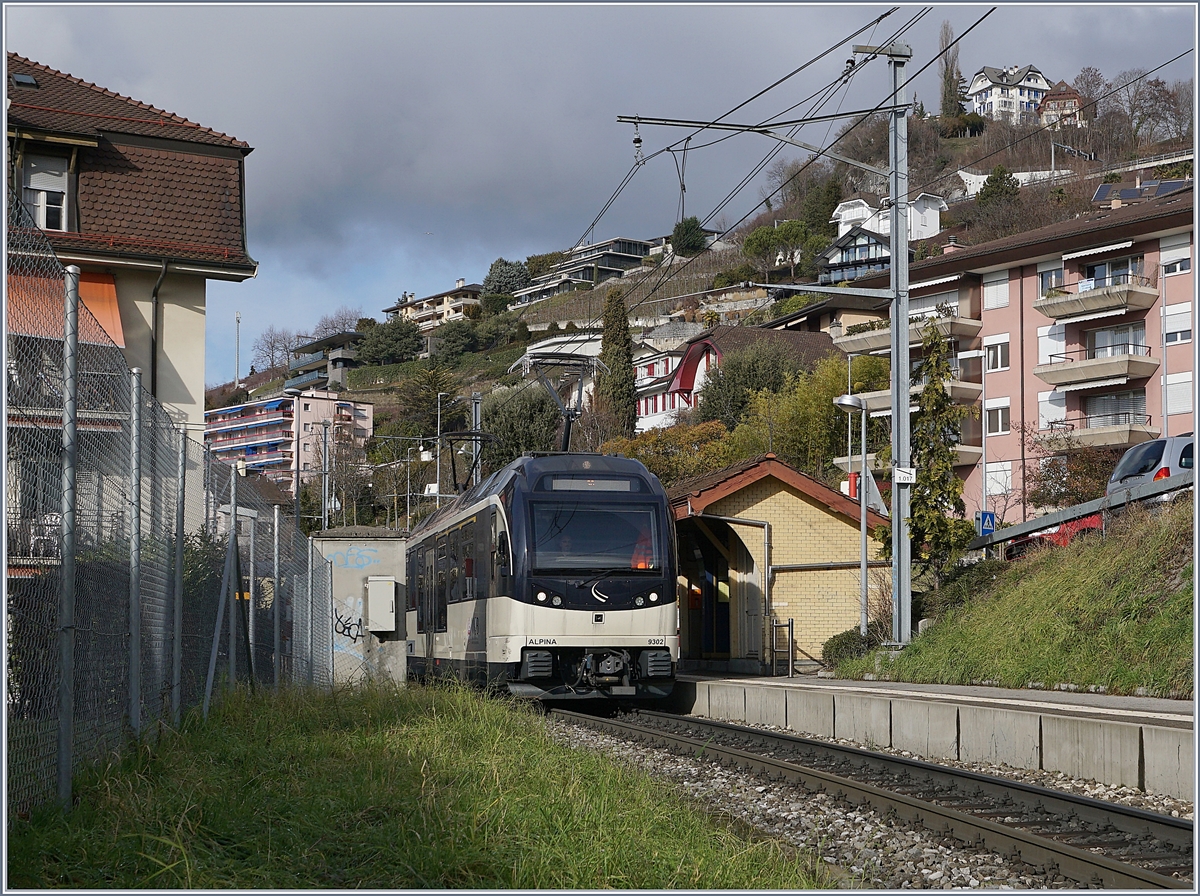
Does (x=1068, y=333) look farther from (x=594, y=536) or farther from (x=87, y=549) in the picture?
(x=87, y=549)

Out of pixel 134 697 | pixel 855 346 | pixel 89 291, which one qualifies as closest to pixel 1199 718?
pixel 134 697

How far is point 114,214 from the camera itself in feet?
77.3

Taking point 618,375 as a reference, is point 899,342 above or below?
below

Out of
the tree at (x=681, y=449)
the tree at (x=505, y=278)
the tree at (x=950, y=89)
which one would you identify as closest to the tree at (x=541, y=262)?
A: the tree at (x=505, y=278)

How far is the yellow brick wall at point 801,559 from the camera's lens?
95.5ft

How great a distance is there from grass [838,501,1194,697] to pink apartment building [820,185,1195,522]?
81.7 ft

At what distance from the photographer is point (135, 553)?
820cm

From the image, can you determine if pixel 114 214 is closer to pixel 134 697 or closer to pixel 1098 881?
pixel 134 697

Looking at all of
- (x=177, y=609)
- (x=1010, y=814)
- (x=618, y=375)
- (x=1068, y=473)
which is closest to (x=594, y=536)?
(x=177, y=609)

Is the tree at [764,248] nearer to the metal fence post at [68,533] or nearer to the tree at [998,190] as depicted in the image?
the tree at [998,190]

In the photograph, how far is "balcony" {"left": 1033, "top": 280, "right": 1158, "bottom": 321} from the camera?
47719 mm

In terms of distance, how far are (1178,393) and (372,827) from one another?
46300 millimetres

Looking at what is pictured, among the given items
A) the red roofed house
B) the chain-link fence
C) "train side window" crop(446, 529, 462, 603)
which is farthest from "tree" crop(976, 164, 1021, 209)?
the chain-link fence

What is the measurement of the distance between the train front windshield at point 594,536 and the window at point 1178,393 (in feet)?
115
